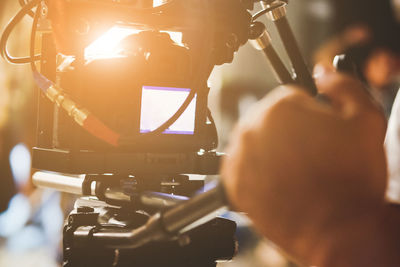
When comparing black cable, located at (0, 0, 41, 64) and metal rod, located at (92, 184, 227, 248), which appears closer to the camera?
metal rod, located at (92, 184, 227, 248)

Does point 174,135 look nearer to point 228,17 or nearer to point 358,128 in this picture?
point 228,17

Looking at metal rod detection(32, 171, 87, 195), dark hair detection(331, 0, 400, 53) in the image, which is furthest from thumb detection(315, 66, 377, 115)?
dark hair detection(331, 0, 400, 53)

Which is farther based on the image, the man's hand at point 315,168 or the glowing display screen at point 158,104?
the glowing display screen at point 158,104

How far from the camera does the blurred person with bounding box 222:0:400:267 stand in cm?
36

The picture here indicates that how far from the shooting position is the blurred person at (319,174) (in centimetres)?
36

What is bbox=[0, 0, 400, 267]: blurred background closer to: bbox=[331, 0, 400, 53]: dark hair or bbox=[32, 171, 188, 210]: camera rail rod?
bbox=[331, 0, 400, 53]: dark hair

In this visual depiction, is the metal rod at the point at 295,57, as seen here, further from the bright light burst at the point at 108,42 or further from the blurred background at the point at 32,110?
the blurred background at the point at 32,110

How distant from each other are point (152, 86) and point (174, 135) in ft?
0.32

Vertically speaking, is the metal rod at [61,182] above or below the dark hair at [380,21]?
below

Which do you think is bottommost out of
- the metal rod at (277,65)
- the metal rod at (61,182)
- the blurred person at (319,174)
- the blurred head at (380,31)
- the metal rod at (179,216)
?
the metal rod at (61,182)

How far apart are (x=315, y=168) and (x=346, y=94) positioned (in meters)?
0.07

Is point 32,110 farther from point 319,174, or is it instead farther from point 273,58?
point 319,174

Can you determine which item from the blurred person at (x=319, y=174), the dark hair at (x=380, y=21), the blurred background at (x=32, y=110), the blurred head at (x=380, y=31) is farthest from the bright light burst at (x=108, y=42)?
the blurred background at (x=32, y=110)

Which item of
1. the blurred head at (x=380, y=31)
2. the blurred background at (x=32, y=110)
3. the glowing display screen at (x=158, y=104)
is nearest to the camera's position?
the glowing display screen at (x=158, y=104)
